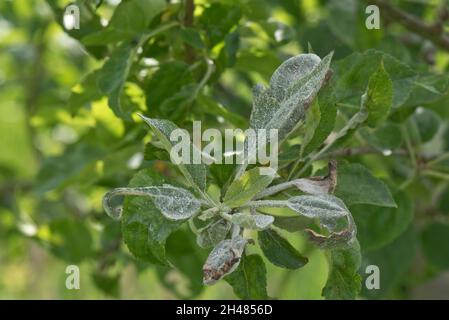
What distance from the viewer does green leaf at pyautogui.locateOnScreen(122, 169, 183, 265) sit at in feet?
1.98

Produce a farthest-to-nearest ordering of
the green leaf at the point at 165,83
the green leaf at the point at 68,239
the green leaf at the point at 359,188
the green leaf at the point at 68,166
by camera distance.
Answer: the green leaf at the point at 68,239
the green leaf at the point at 68,166
the green leaf at the point at 165,83
the green leaf at the point at 359,188

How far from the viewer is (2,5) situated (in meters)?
1.51

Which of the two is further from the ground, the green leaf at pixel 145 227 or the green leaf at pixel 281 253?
the green leaf at pixel 145 227

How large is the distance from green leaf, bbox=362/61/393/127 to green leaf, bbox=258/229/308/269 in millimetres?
124

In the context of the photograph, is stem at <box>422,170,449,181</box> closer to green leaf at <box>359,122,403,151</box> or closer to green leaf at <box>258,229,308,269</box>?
green leaf at <box>359,122,403,151</box>

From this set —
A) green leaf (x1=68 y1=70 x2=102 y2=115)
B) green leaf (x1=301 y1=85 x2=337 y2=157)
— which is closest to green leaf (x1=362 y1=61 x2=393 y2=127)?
green leaf (x1=301 y1=85 x2=337 y2=157)

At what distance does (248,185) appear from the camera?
1.83 ft

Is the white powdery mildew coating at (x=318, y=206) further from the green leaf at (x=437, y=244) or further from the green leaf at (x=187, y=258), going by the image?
the green leaf at (x=437, y=244)

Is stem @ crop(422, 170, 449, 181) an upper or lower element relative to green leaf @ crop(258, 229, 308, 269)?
upper

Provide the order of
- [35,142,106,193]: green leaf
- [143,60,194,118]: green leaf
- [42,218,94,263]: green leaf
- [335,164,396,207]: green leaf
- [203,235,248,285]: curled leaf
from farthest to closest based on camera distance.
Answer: [42,218,94,263]: green leaf < [35,142,106,193]: green leaf < [143,60,194,118]: green leaf < [335,164,396,207]: green leaf < [203,235,248,285]: curled leaf

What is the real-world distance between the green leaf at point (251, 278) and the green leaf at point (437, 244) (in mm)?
539

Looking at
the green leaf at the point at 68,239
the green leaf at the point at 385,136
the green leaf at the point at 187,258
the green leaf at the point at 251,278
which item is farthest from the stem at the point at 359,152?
the green leaf at the point at 68,239

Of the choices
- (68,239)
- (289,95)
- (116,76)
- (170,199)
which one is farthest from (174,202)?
(68,239)

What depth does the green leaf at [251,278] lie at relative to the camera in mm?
664
